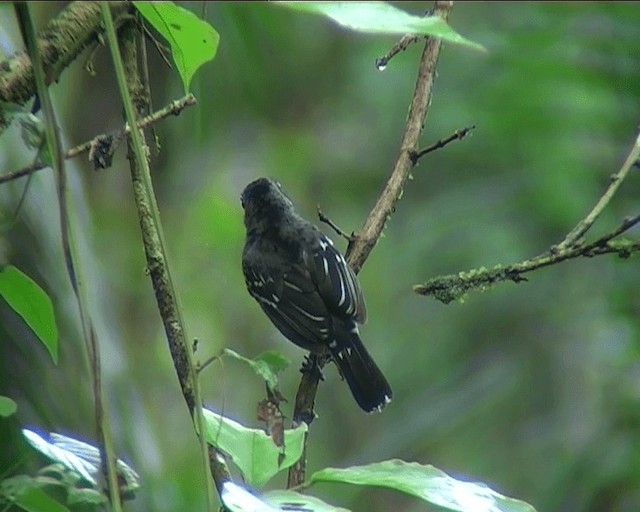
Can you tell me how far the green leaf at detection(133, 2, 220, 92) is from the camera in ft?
3.61

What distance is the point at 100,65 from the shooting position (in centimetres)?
557

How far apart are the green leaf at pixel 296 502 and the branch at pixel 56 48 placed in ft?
2.58

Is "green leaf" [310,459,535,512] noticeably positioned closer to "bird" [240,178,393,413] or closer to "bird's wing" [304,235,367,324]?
"bird" [240,178,393,413]

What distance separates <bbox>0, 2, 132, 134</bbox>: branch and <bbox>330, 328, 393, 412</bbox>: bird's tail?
2158mm

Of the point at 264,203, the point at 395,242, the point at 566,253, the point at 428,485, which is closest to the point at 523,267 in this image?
the point at 566,253

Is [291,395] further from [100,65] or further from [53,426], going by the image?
[53,426]

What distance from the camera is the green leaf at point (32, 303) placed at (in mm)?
1260

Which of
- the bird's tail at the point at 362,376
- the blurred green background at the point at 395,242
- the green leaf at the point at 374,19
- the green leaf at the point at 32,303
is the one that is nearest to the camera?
the green leaf at the point at 374,19

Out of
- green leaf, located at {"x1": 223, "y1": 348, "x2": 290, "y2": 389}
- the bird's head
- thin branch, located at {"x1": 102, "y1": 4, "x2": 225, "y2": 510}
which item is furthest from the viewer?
the bird's head

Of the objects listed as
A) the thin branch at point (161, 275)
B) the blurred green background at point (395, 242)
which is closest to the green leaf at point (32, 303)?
the thin branch at point (161, 275)

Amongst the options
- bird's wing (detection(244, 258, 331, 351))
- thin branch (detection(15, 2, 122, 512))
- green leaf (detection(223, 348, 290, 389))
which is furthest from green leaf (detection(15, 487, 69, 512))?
bird's wing (detection(244, 258, 331, 351))

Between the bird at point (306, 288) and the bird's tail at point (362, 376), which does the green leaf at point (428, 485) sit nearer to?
the bird at point (306, 288)

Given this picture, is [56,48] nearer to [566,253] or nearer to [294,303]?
[566,253]

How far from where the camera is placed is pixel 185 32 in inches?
46.6
